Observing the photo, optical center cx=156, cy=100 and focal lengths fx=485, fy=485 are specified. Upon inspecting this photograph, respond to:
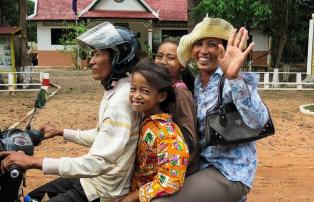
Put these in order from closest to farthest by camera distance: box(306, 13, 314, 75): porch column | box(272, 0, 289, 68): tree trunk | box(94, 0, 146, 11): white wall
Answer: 1. box(306, 13, 314, 75): porch column
2. box(272, 0, 289, 68): tree trunk
3. box(94, 0, 146, 11): white wall

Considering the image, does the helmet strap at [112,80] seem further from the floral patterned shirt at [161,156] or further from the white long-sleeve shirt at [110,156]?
the floral patterned shirt at [161,156]

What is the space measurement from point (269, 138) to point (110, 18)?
21192mm

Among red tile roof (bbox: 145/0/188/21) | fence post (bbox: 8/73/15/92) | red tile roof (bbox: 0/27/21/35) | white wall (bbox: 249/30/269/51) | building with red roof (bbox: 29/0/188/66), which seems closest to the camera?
fence post (bbox: 8/73/15/92)

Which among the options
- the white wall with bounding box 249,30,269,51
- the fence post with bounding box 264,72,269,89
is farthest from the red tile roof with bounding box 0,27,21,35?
the white wall with bounding box 249,30,269,51

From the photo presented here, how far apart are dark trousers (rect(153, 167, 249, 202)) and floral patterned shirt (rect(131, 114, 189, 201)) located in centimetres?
5

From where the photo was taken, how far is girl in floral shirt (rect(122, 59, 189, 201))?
2.21 m

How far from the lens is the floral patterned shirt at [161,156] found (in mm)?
2209

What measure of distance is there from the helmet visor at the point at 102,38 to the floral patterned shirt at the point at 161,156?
16.4 inches

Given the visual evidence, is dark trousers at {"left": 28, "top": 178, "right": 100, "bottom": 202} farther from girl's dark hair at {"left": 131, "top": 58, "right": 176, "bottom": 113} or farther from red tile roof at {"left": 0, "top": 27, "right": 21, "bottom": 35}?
red tile roof at {"left": 0, "top": 27, "right": 21, "bottom": 35}

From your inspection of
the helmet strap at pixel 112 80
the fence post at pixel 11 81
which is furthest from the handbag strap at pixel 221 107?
the fence post at pixel 11 81

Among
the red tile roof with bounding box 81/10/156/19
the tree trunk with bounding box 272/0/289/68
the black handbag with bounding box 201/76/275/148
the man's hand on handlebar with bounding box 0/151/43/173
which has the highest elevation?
the red tile roof with bounding box 81/10/156/19

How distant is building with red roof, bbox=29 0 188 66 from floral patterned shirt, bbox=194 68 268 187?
1038 inches

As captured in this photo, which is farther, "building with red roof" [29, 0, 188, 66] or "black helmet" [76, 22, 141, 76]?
"building with red roof" [29, 0, 188, 66]

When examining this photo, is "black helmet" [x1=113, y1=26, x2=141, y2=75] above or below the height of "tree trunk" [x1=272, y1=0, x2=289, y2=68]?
below
